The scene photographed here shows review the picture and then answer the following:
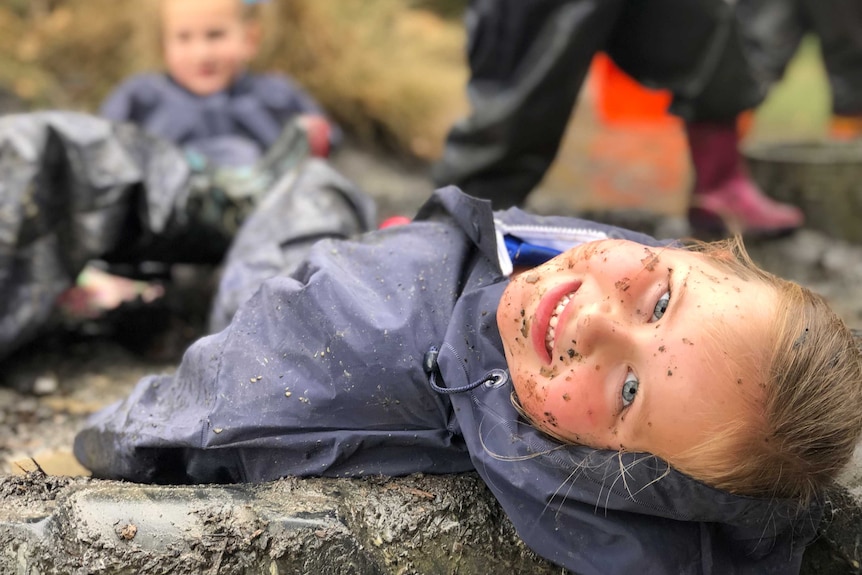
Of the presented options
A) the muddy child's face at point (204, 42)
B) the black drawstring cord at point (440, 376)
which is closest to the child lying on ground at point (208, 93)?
the muddy child's face at point (204, 42)

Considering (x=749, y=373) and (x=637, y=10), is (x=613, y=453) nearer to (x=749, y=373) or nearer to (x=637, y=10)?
(x=749, y=373)

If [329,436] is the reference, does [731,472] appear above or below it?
above

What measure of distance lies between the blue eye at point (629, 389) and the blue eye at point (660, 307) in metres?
0.08

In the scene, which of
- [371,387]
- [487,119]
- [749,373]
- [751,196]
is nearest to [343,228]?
[487,119]

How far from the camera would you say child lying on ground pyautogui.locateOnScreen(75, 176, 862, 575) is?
1.04 m

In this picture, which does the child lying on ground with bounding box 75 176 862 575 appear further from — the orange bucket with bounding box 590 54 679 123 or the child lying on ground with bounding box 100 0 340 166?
the orange bucket with bounding box 590 54 679 123

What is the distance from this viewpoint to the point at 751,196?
287cm

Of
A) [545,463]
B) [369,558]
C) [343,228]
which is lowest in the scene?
[343,228]

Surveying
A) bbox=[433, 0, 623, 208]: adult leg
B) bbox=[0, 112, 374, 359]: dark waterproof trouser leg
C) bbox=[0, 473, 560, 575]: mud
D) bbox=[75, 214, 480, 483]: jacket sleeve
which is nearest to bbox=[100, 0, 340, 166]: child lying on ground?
bbox=[433, 0, 623, 208]: adult leg

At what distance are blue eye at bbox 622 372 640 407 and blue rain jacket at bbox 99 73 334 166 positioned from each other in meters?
1.94

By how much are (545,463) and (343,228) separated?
3.20ft

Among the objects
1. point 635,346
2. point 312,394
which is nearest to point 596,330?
point 635,346

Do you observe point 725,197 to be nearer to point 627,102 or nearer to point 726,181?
point 726,181

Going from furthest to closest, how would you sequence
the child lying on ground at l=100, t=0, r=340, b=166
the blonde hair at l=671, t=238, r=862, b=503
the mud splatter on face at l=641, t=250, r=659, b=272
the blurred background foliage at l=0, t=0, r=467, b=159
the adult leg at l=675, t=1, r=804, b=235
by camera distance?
the blurred background foliage at l=0, t=0, r=467, b=159, the child lying on ground at l=100, t=0, r=340, b=166, the adult leg at l=675, t=1, r=804, b=235, the mud splatter on face at l=641, t=250, r=659, b=272, the blonde hair at l=671, t=238, r=862, b=503
